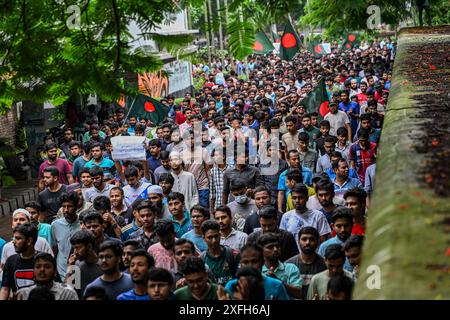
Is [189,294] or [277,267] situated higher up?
[189,294]

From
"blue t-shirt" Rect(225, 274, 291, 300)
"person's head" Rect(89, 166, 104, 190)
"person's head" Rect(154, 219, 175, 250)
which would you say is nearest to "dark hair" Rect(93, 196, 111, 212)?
"person's head" Rect(89, 166, 104, 190)

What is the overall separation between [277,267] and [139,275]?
3.73ft

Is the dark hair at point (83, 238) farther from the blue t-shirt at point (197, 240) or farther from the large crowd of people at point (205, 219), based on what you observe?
the blue t-shirt at point (197, 240)

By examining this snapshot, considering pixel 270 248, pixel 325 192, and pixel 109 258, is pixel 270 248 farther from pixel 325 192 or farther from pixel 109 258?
pixel 325 192

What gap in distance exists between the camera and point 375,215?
2.52 m

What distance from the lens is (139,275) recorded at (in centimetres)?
559

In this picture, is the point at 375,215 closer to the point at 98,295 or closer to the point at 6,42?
the point at 6,42

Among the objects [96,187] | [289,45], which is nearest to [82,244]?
[96,187]

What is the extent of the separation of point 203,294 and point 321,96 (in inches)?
370

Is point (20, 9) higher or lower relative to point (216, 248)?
higher

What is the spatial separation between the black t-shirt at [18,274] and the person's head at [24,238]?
4.4 inches

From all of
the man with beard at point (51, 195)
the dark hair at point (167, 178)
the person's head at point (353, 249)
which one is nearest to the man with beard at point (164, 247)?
the person's head at point (353, 249)

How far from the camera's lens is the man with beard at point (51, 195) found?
905 centimetres

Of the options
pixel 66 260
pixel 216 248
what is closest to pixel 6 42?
pixel 216 248
